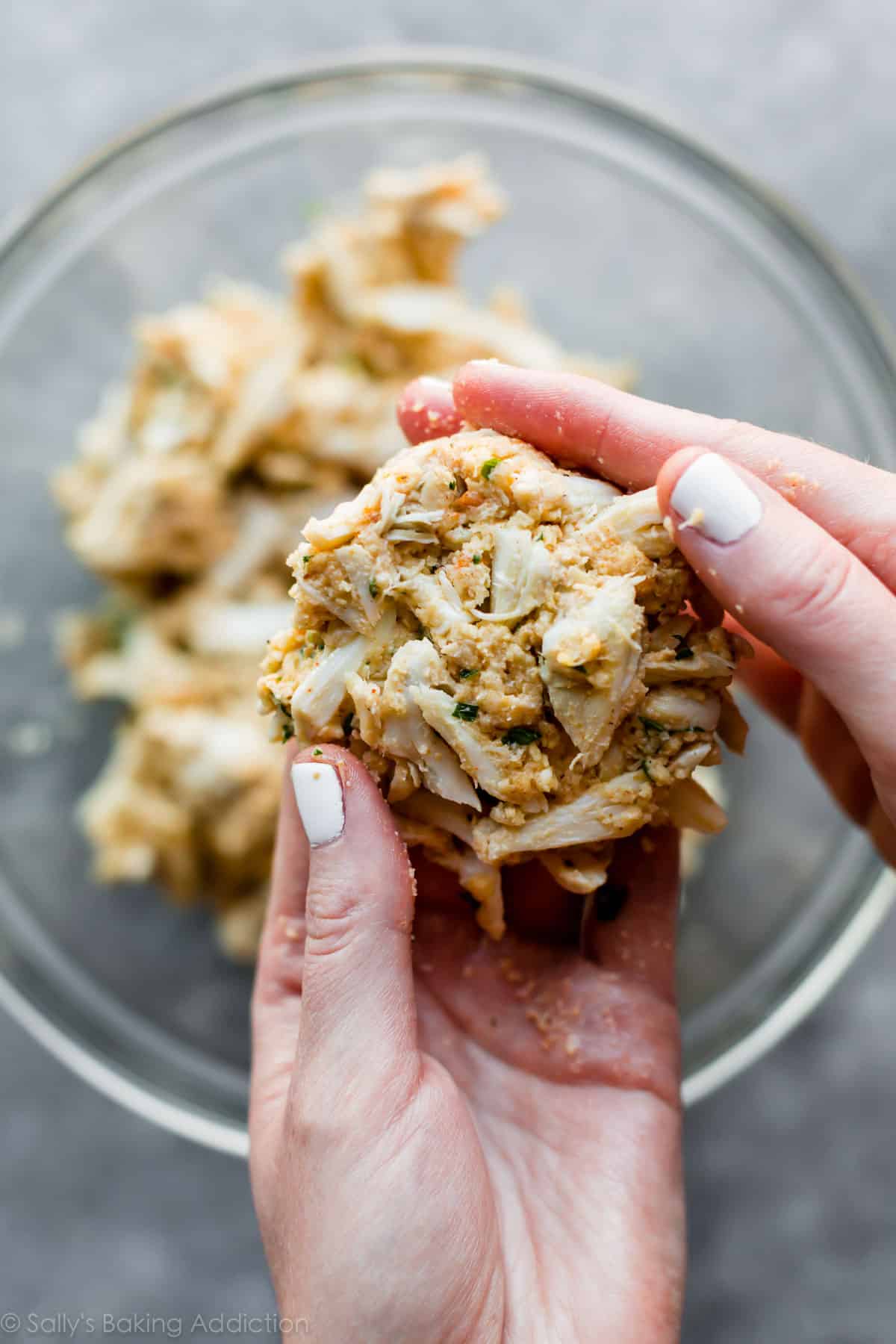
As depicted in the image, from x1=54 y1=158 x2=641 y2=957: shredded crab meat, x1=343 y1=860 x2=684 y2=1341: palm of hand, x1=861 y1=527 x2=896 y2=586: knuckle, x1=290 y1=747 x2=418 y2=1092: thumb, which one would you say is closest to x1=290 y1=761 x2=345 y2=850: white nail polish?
x1=290 y1=747 x2=418 y2=1092: thumb

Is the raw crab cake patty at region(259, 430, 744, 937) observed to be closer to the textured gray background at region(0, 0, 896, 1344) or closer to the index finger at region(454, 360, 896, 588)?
the index finger at region(454, 360, 896, 588)

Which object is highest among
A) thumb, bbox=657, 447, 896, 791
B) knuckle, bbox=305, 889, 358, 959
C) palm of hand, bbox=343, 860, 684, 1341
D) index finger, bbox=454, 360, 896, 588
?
index finger, bbox=454, 360, 896, 588

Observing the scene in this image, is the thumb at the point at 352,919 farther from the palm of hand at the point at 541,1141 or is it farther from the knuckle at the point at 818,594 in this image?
the knuckle at the point at 818,594

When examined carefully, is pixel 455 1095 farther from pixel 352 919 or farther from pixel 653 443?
pixel 653 443

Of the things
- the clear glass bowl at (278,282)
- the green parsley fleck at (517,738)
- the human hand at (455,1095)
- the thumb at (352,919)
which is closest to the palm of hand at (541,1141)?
the human hand at (455,1095)

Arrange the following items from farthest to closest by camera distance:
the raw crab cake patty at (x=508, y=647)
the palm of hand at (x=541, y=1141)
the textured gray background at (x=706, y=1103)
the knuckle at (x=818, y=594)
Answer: the textured gray background at (x=706, y=1103)
the palm of hand at (x=541, y=1141)
the raw crab cake patty at (x=508, y=647)
the knuckle at (x=818, y=594)

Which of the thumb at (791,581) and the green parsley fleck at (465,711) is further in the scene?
the green parsley fleck at (465,711)
